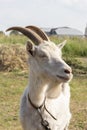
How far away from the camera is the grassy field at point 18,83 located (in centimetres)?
819

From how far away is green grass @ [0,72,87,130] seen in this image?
795cm

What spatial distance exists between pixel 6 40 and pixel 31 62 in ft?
57.6

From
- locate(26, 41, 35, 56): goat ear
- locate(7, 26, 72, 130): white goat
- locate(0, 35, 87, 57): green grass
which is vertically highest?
locate(26, 41, 35, 56): goat ear

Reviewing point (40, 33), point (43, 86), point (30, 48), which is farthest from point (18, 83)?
point (43, 86)

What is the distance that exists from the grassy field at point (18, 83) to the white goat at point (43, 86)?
2602 millimetres

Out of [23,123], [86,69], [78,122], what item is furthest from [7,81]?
[23,123]

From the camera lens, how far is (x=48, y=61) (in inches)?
186

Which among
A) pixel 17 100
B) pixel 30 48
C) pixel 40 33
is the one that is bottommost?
pixel 17 100

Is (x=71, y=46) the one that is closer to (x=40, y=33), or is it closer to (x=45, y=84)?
(x=40, y=33)

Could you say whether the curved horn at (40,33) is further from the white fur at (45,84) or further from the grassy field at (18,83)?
the grassy field at (18,83)

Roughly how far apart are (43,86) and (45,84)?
0.04m

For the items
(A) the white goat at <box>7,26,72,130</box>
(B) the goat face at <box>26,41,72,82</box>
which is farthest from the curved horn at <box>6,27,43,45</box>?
(B) the goat face at <box>26,41,72,82</box>

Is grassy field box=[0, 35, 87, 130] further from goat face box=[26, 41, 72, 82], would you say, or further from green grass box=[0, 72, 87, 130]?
goat face box=[26, 41, 72, 82]

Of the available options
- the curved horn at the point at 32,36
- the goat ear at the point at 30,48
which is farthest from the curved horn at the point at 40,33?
the goat ear at the point at 30,48
